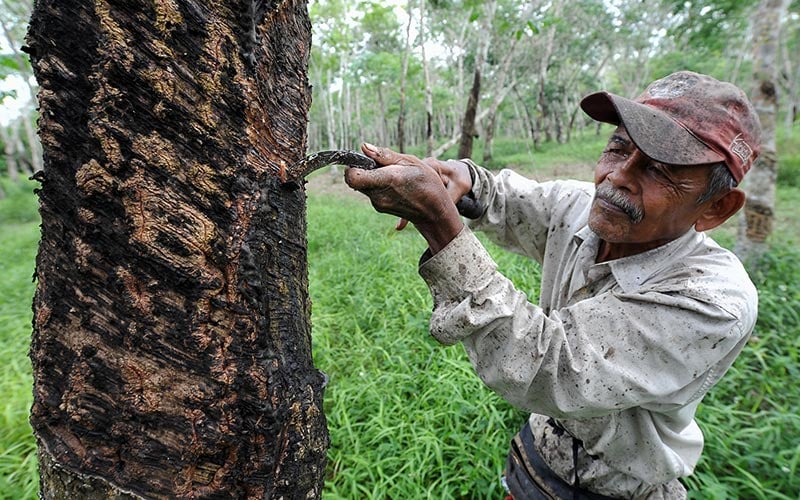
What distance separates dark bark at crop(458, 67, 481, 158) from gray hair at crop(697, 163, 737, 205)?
6.73 metres

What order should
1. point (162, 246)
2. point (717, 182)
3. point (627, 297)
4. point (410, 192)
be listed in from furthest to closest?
point (717, 182) < point (627, 297) < point (410, 192) < point (162, 246)

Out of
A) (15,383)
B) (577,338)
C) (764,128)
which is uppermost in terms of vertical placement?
(764,128)

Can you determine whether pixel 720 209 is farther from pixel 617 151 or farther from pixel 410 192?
pixel 410 192

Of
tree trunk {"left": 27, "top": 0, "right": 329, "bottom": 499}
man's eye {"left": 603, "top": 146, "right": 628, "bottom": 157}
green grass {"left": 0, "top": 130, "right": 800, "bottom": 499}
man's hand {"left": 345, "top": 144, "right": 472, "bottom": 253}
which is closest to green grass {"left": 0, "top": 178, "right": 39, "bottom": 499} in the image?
green grass {"left": 0, "top": 130, "right": 800, "bottom": 499}

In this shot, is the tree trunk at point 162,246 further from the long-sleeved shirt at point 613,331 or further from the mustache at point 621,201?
the mustache at point 621,201

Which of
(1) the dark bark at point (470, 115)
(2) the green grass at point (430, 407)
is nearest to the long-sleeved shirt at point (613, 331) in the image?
(2) the green grass at point (430, 407)

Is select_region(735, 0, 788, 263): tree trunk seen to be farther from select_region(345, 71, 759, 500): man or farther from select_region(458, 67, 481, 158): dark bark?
select_region(458, 67, 481, 158): dark bark

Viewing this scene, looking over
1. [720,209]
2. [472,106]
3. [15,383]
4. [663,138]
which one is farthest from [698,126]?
[472,106]

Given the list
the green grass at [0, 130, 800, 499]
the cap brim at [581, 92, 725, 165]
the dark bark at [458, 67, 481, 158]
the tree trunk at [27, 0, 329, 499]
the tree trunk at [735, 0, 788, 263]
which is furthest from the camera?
the dark bark at [458, 67, 481, 158]

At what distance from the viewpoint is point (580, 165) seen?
13242mm

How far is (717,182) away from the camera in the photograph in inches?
44.6

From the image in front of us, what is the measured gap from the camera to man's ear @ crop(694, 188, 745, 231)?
3.91ft

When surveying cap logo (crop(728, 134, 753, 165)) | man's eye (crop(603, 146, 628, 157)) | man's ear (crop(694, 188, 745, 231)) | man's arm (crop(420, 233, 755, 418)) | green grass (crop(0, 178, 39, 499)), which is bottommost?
green grass (crop(0, 178, 39, 499))

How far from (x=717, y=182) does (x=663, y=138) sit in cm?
21
